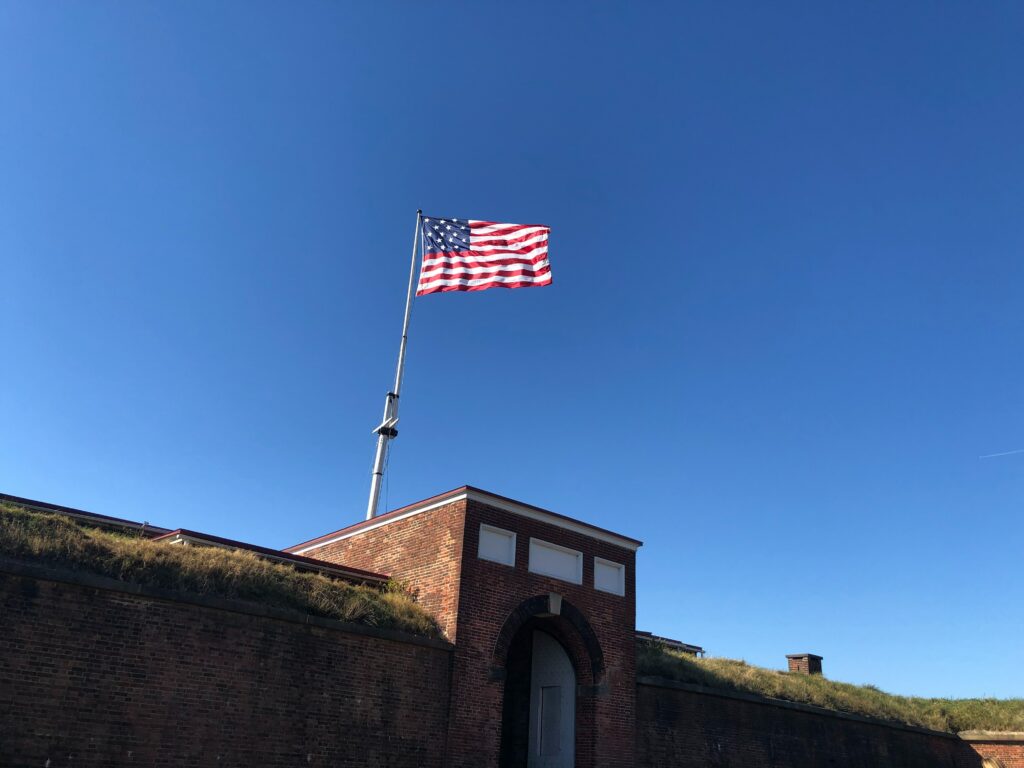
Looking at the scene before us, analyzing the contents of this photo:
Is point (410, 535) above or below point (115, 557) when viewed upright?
above

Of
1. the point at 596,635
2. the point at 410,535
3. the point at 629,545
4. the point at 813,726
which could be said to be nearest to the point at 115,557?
the point at 410,535

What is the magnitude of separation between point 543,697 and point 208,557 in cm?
942

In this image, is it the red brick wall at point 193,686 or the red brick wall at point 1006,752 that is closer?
the red brick wall at point 193,686

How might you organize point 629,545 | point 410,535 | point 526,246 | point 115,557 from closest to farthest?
point 115,557
point 410,535
point 629,545
point 526,246

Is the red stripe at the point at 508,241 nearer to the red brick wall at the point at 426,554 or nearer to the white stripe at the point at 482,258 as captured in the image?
the white stripe at the point at 482,258

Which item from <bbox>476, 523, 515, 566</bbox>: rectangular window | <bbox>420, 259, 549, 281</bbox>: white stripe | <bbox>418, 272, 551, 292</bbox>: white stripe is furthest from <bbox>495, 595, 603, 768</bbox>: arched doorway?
<bbox>420, 259, 549, 281</bbox>: white stripe

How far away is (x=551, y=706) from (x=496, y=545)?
4675 millimetres

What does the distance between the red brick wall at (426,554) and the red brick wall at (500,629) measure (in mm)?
274

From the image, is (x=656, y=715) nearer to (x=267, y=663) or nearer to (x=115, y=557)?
(x=267, y=663)

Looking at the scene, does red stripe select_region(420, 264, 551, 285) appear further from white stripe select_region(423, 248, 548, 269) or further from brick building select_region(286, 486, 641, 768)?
brick building select_region(286, 486, 641, 768)

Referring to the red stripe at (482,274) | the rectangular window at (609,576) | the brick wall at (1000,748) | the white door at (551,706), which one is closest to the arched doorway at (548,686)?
the white door at (551,706)

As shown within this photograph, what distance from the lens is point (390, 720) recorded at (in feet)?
49.4

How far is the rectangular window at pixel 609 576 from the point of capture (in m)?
20.0

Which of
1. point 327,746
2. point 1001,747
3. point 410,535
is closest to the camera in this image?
point 327,746
